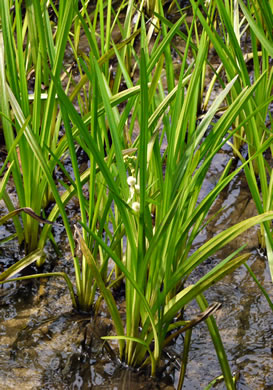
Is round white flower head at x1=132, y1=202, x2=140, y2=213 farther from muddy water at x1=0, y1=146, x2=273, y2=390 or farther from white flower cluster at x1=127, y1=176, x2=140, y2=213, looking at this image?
muddy water at x1=0, y1=146, x2=273, y2=390

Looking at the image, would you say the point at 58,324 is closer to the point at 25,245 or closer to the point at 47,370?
the point at 47,370

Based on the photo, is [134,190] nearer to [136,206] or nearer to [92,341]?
[136,206]

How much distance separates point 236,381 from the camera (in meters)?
1.26

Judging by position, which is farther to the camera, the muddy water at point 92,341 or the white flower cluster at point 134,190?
the muddy water at point 92,341

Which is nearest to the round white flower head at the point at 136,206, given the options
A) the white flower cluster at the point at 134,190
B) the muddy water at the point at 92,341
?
the white flower cluster at the point at 134,190

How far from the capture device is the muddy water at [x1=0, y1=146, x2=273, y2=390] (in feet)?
4.17

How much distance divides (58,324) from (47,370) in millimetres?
147

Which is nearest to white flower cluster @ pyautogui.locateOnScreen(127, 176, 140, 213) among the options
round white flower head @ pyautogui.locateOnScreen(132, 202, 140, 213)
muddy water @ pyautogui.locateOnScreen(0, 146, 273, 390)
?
round white flower head @ pyautogui.locateOnScreen(132, 202, 140, 213)

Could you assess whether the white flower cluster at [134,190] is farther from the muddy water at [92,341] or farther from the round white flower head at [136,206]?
the muddy water at [92,341]

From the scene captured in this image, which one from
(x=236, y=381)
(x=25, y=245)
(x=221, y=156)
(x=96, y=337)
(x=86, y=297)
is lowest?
(x=236, y=381)

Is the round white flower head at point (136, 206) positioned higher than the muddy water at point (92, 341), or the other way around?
the round white flower head at point (136, 206)

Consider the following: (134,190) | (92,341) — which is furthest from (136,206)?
(92,341)

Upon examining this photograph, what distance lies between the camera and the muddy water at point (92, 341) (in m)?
1.27

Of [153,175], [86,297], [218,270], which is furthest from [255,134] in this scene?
[86,297]
